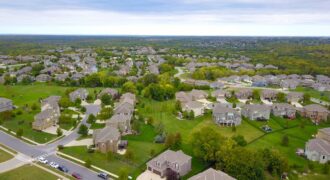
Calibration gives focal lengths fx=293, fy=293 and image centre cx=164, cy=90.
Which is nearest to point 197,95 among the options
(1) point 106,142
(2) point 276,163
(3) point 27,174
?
(1) point 106,142

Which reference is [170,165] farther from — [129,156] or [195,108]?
[195,108]

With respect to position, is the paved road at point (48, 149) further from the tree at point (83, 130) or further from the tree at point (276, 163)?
the tree at point (276, 163)

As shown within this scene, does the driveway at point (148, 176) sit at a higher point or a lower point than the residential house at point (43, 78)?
lower

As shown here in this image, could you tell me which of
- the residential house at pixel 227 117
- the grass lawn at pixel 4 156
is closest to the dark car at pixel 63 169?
the grass lawn at pixel 4 156

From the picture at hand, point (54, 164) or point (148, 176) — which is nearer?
point (148, 176)

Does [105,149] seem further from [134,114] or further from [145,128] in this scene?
[134,114]

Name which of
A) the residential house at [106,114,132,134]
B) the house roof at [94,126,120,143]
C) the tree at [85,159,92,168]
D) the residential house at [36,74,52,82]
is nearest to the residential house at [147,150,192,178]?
the tree at [85,159,92,168]
